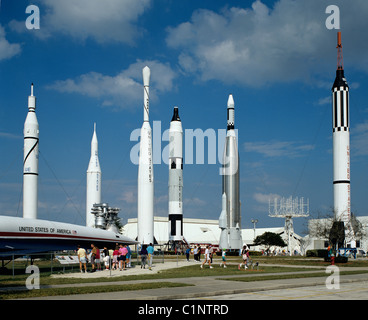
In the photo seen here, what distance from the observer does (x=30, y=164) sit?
146ft

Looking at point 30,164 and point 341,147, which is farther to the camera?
point 341,147

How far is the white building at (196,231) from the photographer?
93.1 m

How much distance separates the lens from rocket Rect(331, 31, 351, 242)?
177 feet

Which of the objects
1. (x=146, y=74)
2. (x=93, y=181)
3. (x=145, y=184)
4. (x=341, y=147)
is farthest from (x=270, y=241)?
(x=146, y=74)

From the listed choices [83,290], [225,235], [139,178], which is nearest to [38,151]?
[139,178]

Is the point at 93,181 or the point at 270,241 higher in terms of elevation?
the point at 93,181

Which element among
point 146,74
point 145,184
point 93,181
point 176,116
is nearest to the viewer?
point 145,184

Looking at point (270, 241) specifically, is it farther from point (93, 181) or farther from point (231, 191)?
point (93, 181)

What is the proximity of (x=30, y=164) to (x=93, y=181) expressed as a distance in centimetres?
776

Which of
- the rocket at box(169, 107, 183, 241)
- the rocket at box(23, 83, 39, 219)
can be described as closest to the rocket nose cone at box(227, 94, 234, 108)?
the rocket at box(169, 107, 183, 241)

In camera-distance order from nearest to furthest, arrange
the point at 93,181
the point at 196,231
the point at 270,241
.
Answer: the point at 93,181 → the point at 270,241 → the point at 196,231

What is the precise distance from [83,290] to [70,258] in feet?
37.6

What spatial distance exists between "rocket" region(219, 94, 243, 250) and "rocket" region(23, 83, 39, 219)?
20.8 metres

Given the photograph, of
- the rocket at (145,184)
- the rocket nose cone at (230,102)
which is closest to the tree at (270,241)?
the rocket nose cone at (230,102)
